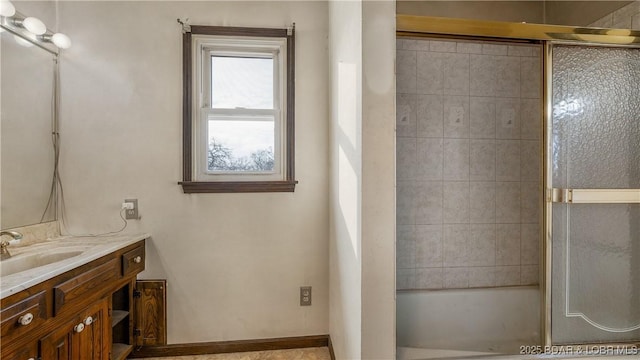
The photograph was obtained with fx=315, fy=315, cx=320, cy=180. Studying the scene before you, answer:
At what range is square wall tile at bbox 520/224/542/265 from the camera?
7.36 ft

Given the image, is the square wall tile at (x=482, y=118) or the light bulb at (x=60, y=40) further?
the square wall tile at (x=482, y=118)

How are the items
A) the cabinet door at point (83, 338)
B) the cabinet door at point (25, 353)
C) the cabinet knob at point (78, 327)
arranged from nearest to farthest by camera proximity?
1. the cabinet door at point (25, 353)
2. the cabinet door at point (83, 338)
3. the cabinet knob at point (78, 327)

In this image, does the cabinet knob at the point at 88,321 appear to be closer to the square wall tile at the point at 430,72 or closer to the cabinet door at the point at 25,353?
the cabinet door at the point at 25,353

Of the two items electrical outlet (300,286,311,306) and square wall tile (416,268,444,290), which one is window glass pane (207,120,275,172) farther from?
square wall tile (416,268,444,290)

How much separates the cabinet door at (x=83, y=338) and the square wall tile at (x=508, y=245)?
240cm

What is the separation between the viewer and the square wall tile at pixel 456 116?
Result: 218cm

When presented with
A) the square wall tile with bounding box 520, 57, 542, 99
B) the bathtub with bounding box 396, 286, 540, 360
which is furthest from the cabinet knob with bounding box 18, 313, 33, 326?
the square wall tile with bounding box 520, 57, 542, 99

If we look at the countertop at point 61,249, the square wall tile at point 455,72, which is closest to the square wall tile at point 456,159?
the square wall tile at point 455,72

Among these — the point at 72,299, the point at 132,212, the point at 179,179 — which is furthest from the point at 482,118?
the point at 72,299

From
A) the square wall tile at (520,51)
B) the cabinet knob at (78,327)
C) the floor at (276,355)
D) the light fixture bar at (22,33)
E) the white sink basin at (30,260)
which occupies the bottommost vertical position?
the floor at (276,355)

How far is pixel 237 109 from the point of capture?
202 cm

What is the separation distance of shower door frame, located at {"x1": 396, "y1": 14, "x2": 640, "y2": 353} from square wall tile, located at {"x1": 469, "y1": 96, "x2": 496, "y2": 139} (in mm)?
660

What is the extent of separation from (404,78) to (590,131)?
106 centimetres

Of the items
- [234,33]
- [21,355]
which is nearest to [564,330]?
[21,355]
